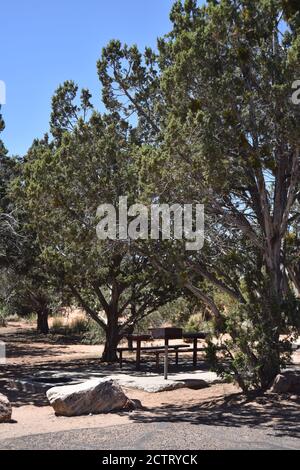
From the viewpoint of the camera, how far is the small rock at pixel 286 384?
37.0ft

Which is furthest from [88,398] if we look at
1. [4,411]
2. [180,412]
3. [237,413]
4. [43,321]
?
[43,321]

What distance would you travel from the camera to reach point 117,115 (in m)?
14.0

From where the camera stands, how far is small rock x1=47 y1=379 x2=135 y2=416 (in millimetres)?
9875

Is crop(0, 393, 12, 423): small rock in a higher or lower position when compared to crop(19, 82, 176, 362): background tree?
lower

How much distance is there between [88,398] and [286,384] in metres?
3.83

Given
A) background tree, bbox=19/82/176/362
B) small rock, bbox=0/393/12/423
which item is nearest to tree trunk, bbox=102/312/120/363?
background tree, bbox=19/82/176/362

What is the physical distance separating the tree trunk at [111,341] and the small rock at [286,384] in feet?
29.8

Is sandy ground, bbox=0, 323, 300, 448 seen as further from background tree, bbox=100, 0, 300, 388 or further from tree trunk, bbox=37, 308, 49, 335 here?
tree trunk, bbox=37, 308, 49, 335

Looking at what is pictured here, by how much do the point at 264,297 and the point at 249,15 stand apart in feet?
16.9

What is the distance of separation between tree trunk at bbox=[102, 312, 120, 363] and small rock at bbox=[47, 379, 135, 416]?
9.47 meters

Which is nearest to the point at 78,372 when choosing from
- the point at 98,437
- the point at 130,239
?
the point at 130,239

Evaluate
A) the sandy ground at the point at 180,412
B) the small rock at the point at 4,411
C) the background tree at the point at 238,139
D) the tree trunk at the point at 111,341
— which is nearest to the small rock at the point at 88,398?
the sandy ground at the point at 180,412

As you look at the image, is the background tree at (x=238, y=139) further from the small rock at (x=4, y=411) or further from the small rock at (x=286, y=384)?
the small rock at (x=4, y=411)

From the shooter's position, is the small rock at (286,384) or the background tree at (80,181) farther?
the background tree at (80,181)
